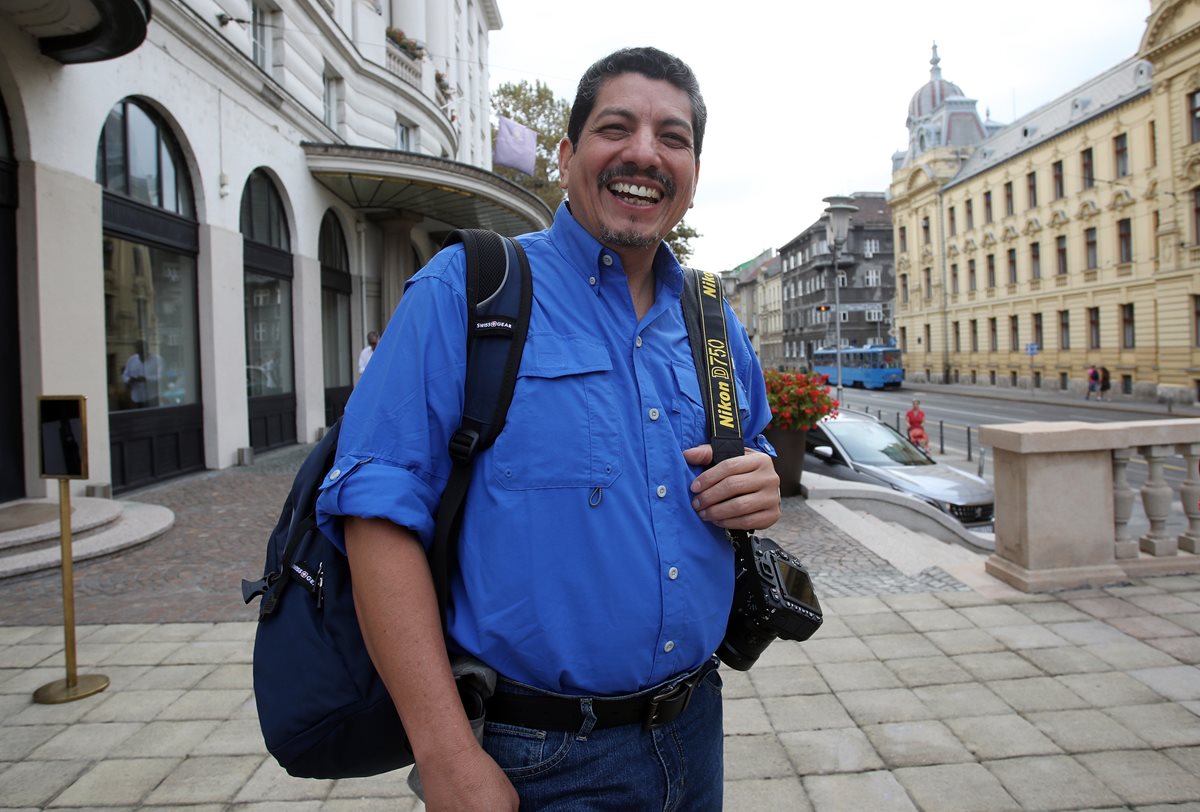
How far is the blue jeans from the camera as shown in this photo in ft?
4.48

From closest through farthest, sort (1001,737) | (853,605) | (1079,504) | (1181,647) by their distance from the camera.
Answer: (1001,737), (1181,647), (853,605), (1079,504)

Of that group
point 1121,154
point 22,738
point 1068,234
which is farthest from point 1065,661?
point 1068,234

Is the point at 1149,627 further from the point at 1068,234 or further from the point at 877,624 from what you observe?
the point at 1068,234

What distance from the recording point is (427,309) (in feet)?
4.41

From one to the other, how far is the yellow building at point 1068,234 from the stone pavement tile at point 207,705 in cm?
3467

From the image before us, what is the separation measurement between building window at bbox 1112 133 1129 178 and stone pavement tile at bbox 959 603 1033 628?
38321mm

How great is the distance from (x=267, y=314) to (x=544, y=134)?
957 inches

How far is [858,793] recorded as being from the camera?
2.99 m

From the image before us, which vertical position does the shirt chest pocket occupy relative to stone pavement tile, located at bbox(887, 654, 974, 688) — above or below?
above

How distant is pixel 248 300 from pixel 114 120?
391 cm

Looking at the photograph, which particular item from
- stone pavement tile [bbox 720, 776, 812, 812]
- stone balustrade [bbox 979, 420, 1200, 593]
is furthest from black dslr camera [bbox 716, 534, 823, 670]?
stone balustrade [bbox 979, 420, 1200, 593]

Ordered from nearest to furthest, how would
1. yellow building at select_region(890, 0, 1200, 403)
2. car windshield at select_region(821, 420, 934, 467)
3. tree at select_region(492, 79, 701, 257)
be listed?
1. car windshield at select_region(821, 420, 934, 467)
2. yellow building at select_region(890, 0, 1200, 403)
3. tree at select_region(492, 79, 701, 257)

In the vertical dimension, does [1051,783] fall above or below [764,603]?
below

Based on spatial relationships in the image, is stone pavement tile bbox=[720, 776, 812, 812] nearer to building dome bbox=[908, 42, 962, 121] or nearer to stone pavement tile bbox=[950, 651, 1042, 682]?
stone pavement tile bbox=[950, 651, 1042, 682]
